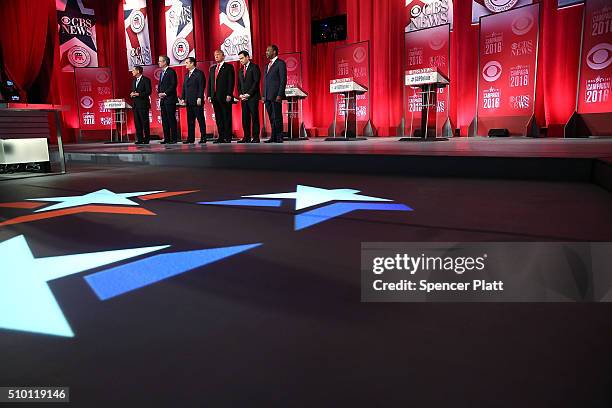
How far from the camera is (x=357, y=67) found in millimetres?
7336

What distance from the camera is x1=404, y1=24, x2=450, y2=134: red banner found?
6.36 meters

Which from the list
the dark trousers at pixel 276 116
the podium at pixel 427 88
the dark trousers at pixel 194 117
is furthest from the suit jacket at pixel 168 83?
the podium at pixel 427 88

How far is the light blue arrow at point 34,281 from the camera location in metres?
0.81

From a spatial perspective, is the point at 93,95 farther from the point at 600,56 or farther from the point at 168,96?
the point at 600,56

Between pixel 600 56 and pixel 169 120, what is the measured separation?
17.8 ft

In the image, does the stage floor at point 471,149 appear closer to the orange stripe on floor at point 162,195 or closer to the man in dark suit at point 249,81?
the man in dark suit at point 249,81

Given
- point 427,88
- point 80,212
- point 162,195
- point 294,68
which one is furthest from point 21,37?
point 80,212

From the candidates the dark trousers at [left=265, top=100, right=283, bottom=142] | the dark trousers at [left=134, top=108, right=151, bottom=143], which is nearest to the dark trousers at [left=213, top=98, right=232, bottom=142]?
the dark trousers at [left=265, top=100, right=283, bottom=142]

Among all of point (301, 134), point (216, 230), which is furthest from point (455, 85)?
point (216, 230)

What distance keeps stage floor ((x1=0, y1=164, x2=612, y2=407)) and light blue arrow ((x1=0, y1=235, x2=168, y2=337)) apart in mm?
18

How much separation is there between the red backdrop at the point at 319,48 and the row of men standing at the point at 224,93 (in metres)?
2.43

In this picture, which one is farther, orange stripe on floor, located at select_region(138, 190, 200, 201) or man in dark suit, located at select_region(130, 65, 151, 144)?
man in dark suit, located at select_region(130, 65, 151, 144)

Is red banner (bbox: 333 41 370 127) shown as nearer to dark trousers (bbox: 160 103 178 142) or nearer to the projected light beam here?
dark trousers (bbox: 160 103 178 142)

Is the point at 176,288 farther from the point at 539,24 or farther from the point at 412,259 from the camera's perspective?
the point at 539,24
